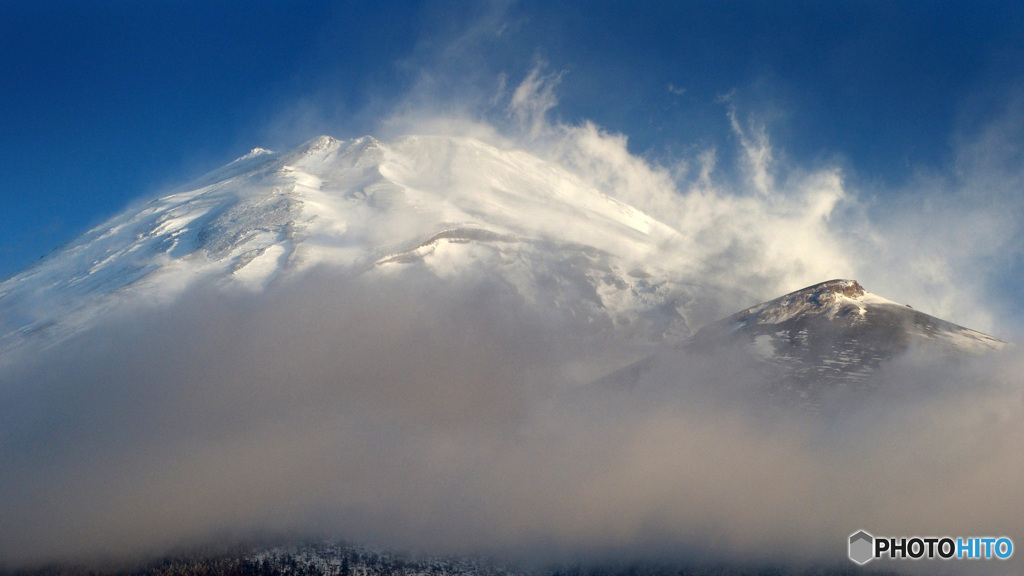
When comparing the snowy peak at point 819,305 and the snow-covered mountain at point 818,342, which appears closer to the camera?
the snow-covered mountain at point 818,342

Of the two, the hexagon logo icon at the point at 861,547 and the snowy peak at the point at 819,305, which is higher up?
the snowy peak at the point at 819,305

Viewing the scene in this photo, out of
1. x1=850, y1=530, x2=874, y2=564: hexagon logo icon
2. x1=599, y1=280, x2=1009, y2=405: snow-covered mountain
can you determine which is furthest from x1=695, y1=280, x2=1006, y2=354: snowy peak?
x1=850, y1=530, x2=874, y2=564: hexagon logo icon

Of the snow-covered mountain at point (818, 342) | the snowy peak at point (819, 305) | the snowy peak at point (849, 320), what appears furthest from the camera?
the snowy peak at point (819, 305)

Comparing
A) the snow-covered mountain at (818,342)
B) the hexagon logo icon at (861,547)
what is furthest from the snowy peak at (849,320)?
the hexagon logo icon at (861,547)

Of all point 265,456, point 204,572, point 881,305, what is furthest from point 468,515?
point 881,305

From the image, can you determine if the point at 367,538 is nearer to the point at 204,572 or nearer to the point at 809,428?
the point at 204,572

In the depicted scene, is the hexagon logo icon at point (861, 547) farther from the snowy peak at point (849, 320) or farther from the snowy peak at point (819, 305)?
the snowy peak at point (819, 305)
